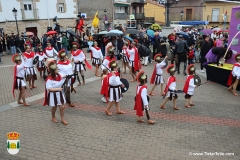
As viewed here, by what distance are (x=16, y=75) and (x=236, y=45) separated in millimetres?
10002

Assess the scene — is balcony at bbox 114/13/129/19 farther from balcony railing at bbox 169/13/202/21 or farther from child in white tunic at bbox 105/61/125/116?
child in white tunic at bbox 105/61/125/116

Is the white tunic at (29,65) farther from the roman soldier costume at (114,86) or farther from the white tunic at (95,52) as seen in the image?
the roman soldier costume at (114,86)

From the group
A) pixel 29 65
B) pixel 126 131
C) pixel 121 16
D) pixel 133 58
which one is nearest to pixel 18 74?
pixel 29 65

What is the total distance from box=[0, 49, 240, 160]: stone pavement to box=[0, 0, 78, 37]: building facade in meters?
16.8

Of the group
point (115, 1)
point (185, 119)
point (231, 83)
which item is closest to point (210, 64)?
point (231, 83)

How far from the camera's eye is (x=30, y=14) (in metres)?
24.1

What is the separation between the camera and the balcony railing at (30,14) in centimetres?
2372

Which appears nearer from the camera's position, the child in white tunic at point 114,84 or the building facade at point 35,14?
the child in white tunic at point 114,84

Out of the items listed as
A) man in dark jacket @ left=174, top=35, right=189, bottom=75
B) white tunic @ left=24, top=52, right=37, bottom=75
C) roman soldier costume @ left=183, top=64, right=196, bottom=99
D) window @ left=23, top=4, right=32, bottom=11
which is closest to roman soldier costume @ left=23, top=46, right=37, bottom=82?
white tunic @ left=24, top=52, right=37, bottom=75

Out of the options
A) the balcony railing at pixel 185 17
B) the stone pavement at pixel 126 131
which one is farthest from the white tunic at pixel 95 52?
the balcony railing at pixel 185 17

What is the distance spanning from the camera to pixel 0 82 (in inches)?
443

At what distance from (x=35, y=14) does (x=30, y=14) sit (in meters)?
0.49

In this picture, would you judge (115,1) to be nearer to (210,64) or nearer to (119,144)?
(210,64)

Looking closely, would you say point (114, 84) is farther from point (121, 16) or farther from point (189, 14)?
point (189, 14)
